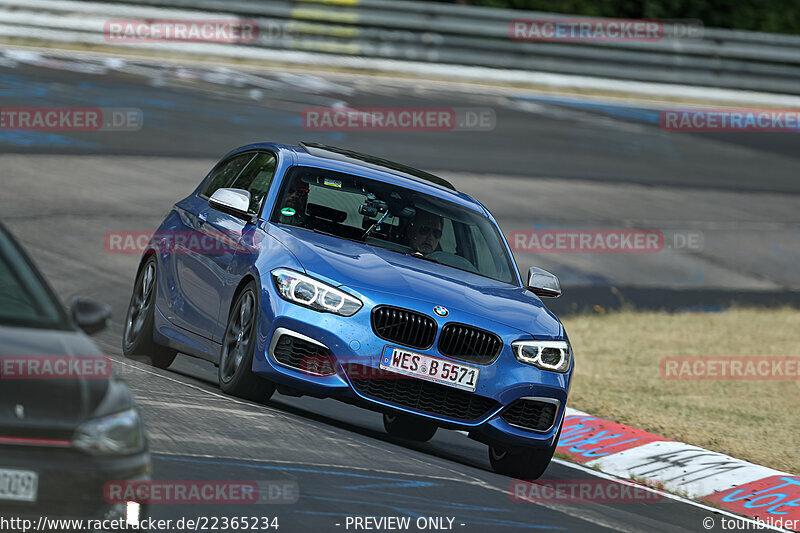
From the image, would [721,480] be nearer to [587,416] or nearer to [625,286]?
[587,416]

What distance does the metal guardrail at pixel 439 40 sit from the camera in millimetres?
23906

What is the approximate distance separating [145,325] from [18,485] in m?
5.51

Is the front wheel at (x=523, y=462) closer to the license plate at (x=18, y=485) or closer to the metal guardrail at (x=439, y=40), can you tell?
the license plate at (x=18, y=485)

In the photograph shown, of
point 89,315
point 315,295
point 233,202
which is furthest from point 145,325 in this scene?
point 89,315

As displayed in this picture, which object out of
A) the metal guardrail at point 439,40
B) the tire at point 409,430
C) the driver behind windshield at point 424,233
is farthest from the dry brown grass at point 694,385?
the metal guardrail at point 439,40

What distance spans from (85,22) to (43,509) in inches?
795

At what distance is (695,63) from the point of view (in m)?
26.8

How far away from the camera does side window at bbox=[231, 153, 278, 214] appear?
938 cm

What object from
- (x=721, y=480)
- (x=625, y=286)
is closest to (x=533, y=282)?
(x=721, y=480)

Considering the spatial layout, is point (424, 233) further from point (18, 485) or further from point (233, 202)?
point (18, 485)

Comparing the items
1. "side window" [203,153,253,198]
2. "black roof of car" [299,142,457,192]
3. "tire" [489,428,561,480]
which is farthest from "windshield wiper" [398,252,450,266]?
"side window" [203,153,253,198]

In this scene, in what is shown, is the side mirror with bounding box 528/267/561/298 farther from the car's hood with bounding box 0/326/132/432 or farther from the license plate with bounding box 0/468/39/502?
the license plate with bounding box 0/468/39/502

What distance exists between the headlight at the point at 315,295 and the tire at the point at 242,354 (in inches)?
10.2

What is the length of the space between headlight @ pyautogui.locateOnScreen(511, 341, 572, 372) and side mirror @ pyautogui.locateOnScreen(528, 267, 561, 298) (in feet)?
2.96
